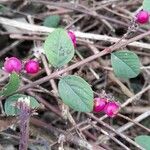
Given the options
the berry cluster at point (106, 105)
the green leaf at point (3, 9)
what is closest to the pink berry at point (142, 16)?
the berry cluster at point (106, 105)

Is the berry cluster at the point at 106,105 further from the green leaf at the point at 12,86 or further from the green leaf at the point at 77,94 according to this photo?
the green leaf at the point at 12,86

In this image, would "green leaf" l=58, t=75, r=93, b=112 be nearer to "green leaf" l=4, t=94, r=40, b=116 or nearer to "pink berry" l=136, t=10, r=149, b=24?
"green leaf" l=4, t=94, r=40, b=116

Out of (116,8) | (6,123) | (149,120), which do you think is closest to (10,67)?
(6,123)

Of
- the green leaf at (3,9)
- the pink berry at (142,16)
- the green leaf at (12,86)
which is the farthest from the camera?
the green leaf at (3,9)

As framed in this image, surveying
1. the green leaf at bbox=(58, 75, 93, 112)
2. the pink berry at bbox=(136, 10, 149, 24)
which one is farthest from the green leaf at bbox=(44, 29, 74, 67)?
the pink berry at bbox=(136, 10, 149, 24)

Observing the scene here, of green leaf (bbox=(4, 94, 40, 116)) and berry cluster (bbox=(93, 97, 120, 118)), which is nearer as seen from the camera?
green leaf (bbox=(4, 94, 40, 116))

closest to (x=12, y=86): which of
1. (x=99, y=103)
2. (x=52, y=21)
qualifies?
(x=99, y=103)
